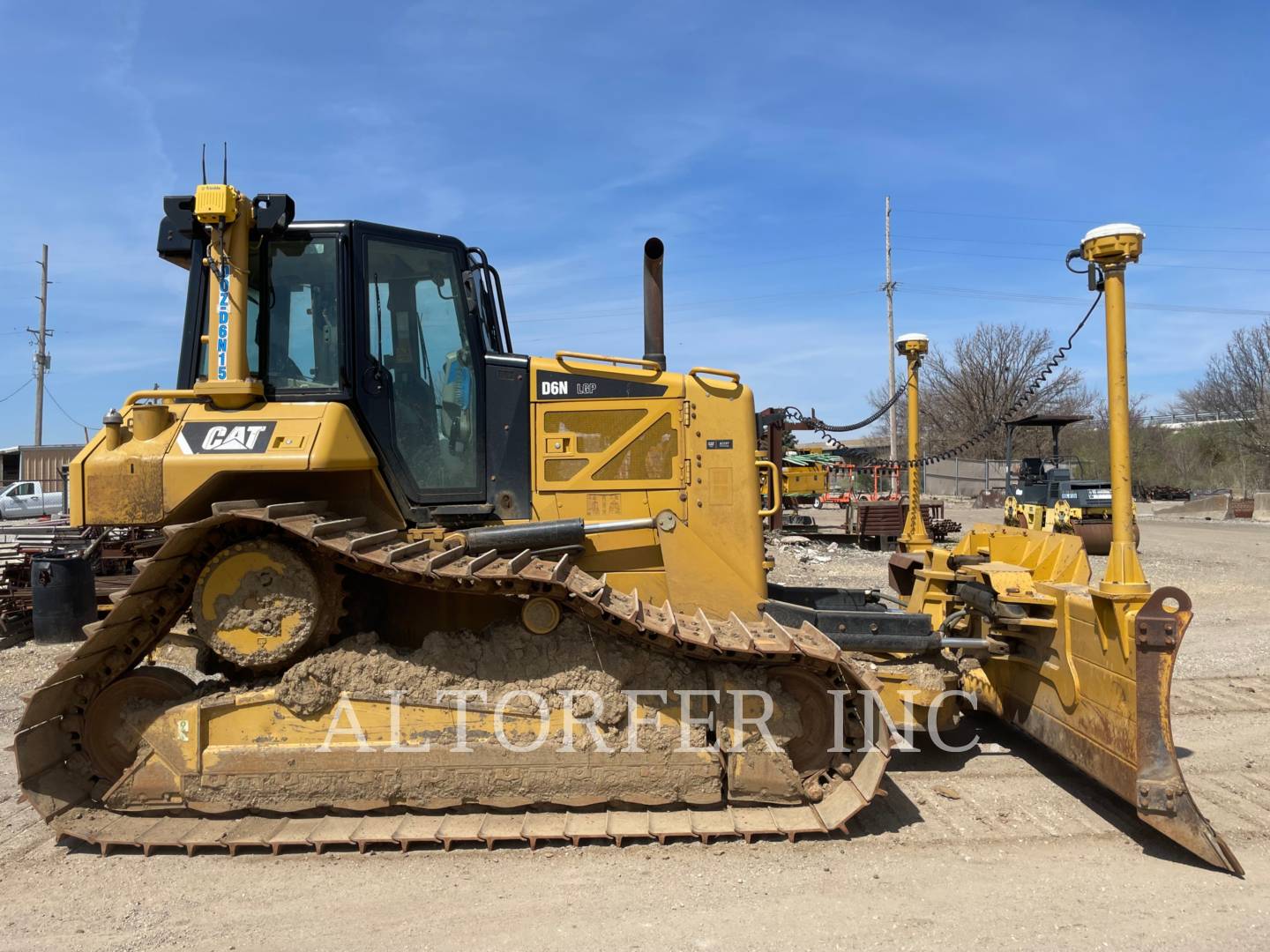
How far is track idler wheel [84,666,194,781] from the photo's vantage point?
4520mm

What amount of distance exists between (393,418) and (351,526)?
0.72 metres

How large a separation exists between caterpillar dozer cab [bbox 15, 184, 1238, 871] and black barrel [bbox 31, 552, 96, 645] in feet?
19.1

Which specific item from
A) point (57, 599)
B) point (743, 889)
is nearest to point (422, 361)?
point (743, 889)

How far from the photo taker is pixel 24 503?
→ 2711 cm

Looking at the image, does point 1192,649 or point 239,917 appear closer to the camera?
point 239,917

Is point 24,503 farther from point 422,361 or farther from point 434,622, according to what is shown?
point 434,622

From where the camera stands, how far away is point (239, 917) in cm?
367

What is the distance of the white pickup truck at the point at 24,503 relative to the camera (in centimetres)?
2688

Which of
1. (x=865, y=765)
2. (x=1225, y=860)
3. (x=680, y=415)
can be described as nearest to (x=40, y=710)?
(x=680, y=415)

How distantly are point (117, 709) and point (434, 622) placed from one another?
165cm

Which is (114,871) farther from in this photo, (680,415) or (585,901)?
(680,415)

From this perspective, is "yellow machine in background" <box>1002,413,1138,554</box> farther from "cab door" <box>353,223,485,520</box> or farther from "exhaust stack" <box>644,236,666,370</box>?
"cab door" <box>353,223,485,520</box>

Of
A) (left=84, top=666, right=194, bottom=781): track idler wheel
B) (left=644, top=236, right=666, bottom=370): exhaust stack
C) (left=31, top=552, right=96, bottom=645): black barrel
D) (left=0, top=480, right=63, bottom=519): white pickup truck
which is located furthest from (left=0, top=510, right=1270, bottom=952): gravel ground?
(left=0, top=480, right=63, bottom=519): white pickup truck

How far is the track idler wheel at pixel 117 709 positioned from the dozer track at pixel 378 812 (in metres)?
0.05
